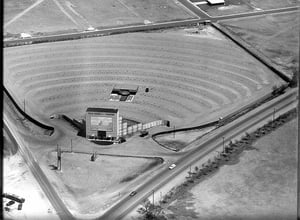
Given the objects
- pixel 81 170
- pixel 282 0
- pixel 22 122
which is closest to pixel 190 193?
pixel 81 170

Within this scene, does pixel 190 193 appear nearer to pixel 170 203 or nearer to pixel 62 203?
pixel 170 203

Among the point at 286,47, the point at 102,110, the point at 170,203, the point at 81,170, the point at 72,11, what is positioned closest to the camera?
the point at 170,203

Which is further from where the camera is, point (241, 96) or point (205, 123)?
point (241, 96)

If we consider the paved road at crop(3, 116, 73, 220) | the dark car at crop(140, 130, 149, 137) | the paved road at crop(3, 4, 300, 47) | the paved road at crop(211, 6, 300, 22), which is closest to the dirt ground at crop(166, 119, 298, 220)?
the paved road at crop(3, 116, 73, 220)

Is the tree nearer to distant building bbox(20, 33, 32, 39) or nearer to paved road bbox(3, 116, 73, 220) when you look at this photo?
paved road bbox(3, 116, 73, 220)

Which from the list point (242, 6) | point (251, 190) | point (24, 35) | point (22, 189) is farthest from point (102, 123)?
point (242, 6)

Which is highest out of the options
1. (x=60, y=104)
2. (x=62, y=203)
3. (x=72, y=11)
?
(x=72, y=11)

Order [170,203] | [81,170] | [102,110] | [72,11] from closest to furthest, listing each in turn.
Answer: [170,203]
[81,170]
[102,110]
[72,11]
